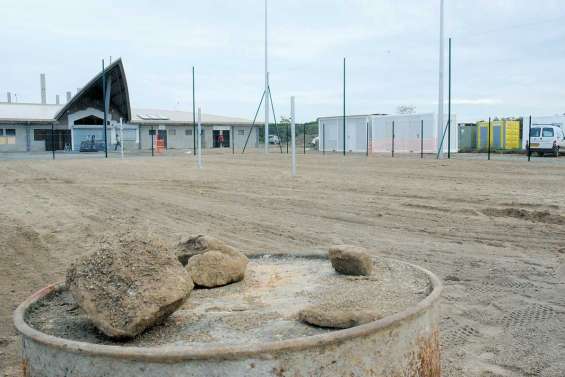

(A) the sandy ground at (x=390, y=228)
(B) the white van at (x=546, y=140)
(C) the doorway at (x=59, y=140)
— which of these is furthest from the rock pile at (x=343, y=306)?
(C) the doorway at (x=59, y=140)

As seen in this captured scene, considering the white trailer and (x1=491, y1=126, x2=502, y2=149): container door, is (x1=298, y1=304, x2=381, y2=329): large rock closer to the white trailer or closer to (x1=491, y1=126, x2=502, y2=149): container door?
the white trailer

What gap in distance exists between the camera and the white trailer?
40000mm

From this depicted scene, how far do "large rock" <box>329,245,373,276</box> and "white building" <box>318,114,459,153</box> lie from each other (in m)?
28.9

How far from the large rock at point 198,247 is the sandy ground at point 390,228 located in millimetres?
438

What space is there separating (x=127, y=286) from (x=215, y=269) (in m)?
1.09

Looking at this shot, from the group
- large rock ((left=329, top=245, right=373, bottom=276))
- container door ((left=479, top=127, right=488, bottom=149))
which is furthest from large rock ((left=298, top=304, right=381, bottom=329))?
container door ((left=479, top=127, right=488, bottom=149))

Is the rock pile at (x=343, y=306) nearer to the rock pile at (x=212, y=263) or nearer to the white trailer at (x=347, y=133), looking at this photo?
the rock pile at (x=212, y=263)

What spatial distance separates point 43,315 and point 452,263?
4940mm

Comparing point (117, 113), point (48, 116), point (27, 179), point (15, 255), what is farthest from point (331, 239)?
point (117, 113)

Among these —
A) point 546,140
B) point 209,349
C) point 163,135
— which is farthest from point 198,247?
point 163,135

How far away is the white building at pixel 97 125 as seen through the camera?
50.1m

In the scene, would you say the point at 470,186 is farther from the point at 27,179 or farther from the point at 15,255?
the point at 27,179

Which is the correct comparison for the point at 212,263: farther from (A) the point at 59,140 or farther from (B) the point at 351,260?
(A) the point at 59,140

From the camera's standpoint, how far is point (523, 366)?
4254 millimetres
